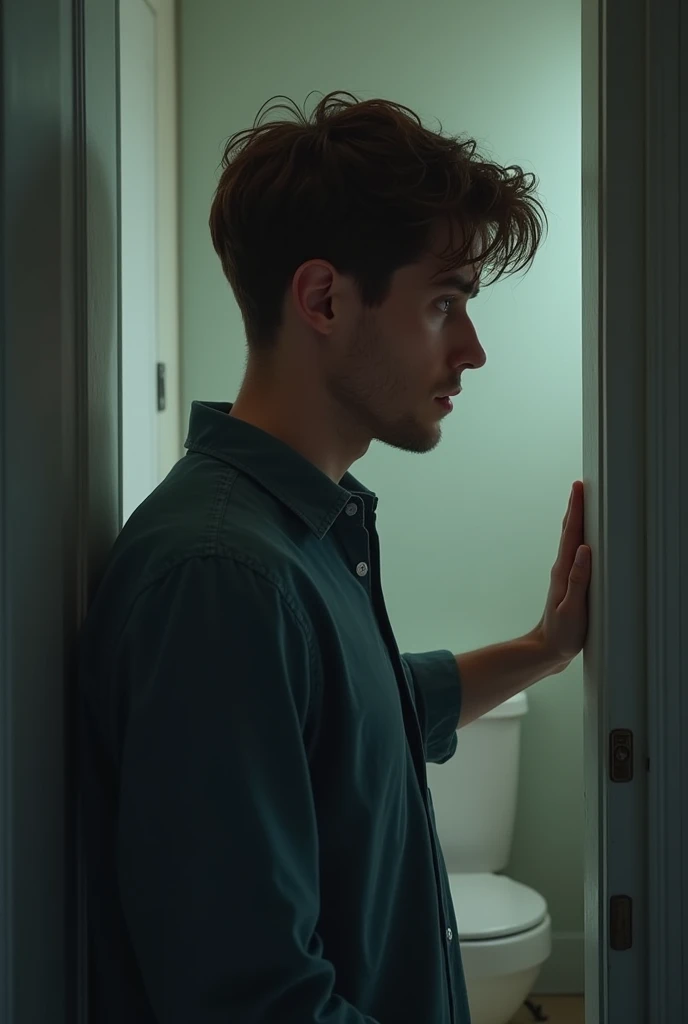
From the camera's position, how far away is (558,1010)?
2432 millimetres

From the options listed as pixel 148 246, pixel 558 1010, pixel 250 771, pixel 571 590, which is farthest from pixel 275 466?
pixel 558 1010

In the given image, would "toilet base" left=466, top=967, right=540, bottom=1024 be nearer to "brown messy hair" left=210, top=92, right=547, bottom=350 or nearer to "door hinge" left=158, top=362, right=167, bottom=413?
"door hinge" left=158, top=362, right=167, bottom=413

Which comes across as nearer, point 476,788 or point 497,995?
point 497,995

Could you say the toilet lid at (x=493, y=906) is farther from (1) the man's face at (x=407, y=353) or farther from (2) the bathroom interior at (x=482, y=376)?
(1) the man's face at (x=407, y=353)

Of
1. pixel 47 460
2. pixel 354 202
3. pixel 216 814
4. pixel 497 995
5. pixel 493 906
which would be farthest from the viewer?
pixel 493 906

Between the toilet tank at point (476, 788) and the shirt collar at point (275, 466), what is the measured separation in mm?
1556

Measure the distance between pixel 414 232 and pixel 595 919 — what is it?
678 mm

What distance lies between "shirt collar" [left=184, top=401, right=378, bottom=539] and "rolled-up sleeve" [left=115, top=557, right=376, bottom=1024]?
0.16 metres

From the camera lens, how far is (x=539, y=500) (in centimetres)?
249

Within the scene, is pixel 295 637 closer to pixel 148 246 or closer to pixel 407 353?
pixel 407 353

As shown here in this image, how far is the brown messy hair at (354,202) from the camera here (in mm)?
931

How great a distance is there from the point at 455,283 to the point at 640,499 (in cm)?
27

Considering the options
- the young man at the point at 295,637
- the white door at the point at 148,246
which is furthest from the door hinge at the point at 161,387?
the young man at the point at 295,637

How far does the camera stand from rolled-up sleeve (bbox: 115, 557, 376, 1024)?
0.70m
